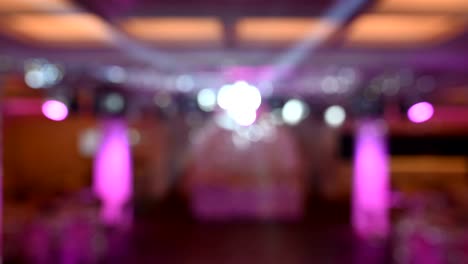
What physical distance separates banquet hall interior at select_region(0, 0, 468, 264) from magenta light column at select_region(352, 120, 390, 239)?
0.03m

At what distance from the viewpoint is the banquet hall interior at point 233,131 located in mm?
5957

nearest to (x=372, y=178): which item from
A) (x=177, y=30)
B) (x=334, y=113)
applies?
(x=334, y=113)

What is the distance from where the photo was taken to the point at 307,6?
15.6 ft

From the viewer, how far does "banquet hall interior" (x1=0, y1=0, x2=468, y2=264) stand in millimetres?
5957

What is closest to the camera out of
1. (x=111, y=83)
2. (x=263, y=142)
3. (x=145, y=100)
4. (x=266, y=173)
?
(x=111, y=83)

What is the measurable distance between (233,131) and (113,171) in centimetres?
580

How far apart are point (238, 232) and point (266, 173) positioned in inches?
153

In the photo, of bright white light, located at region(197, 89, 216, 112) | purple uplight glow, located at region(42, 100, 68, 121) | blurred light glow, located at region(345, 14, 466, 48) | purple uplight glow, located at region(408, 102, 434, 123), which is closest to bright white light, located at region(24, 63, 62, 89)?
purple uplight glow, located at region(42, 100, 68, 121)

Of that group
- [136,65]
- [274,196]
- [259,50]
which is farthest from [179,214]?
[259,50]

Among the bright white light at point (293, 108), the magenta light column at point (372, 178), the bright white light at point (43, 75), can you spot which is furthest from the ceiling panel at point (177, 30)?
the magenta light column at point (372, 178)

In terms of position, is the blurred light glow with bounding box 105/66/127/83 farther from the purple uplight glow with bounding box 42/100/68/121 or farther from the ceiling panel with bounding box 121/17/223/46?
the ceiling panel with bounding box 121/17/223/46

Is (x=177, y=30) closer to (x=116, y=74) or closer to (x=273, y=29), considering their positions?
(x=273, y=29)

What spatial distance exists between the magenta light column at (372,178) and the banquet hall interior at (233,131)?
0.03m

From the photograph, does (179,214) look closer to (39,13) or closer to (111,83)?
(111,83)
